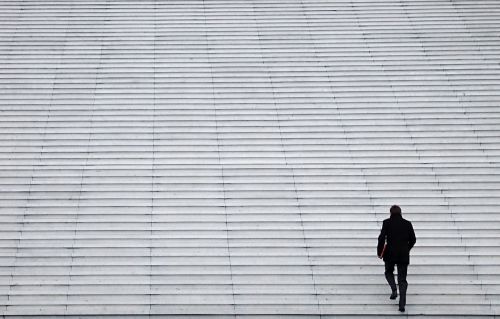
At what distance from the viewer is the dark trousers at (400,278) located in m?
7.01

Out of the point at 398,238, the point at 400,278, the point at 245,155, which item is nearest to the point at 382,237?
the point at 398,238

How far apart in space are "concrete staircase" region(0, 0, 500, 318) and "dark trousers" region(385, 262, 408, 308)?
0.26m

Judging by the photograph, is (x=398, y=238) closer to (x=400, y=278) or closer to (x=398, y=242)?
(x=398, y=242)

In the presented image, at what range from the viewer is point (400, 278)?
702 centimetres

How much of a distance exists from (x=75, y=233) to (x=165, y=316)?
175 centimetres

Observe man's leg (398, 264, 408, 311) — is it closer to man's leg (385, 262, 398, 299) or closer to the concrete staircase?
man's leg (385, 262, 398, 299)

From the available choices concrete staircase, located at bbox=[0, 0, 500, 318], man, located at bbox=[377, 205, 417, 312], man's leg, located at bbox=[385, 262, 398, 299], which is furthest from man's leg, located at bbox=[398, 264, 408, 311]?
concrete staircase, located at bbox=[0, 0, 500, 318]

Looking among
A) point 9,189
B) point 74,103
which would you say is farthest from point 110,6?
point 9,189

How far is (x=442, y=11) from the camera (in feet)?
39.7

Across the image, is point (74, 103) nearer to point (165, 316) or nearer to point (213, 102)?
point (213, 102)

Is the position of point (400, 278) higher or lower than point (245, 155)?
lower

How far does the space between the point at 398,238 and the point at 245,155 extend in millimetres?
3096

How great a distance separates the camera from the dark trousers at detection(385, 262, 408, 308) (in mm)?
7012

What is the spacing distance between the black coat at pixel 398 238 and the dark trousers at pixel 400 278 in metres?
0.09
